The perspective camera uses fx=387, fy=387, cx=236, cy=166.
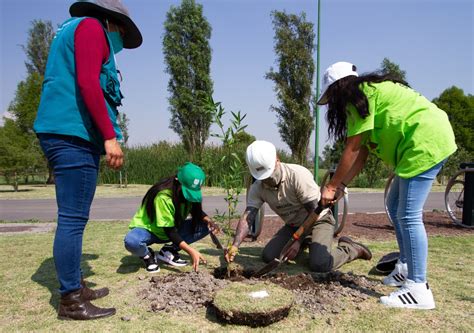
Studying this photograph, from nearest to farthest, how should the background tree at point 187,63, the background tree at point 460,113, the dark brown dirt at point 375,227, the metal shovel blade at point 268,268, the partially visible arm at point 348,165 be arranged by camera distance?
the partially visible arm at point 348,165 < the metal shovel blade at point 268,268 < the dark brown dirt at point 375,227 < the background tree at point 187,63 < the background tree at point 460,113

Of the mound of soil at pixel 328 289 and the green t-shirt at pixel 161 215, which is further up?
the green t-shirt at pixel 161 215

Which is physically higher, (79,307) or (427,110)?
(427,110)

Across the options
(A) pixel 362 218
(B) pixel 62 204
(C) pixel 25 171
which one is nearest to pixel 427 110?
(B) pixel 62 204

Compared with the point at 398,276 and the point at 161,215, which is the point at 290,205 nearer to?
the point at 398,276

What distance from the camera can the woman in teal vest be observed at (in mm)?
2439

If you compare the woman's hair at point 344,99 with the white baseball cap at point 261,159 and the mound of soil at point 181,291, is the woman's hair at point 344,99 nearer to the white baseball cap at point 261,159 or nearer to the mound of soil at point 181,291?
the white baseball cap at point 261,159

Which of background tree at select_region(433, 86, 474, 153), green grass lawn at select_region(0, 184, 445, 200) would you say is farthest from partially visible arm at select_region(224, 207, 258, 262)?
background tree at select_region(433, 86, 474, 153)

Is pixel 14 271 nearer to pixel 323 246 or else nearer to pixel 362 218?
pixel 323 246

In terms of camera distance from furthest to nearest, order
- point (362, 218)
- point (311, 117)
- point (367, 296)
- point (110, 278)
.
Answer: point (311, 117) < point (362, 218) < point (110, 278) < point (367, 296)

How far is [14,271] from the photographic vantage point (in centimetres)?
388

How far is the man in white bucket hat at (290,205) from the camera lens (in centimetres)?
349

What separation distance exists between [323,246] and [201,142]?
16718 millimetres

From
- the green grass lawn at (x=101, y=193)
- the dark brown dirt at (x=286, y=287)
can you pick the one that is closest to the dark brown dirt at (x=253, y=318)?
the dark brown dirt at (x=286, y=287)

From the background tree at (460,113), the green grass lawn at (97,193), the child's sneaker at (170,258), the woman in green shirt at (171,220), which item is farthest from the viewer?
the background tree at (460,113)
